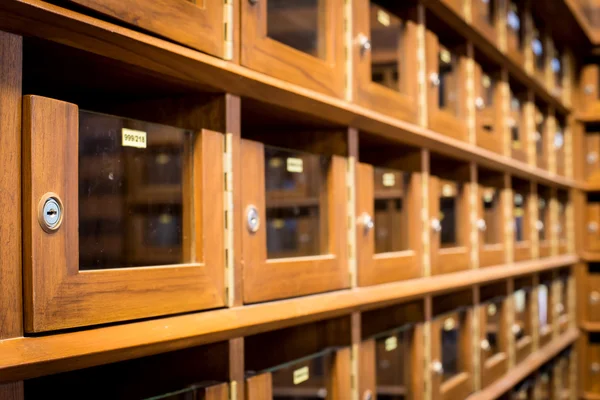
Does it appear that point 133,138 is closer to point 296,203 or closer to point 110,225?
point 110,225

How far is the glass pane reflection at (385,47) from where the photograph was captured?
1.54 metres

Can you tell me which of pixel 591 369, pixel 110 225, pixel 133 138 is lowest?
pixel 591 369

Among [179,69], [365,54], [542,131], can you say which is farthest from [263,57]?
[542,131]

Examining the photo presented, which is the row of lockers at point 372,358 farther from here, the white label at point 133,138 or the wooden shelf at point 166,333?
the white label at point 133,138

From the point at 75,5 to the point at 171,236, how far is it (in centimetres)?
37

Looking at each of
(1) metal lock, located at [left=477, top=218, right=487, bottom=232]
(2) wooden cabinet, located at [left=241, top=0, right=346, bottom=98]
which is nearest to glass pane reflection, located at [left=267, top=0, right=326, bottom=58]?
(2) wooden cabinet, located at [left=241, top=0, right=346, bottom=98]

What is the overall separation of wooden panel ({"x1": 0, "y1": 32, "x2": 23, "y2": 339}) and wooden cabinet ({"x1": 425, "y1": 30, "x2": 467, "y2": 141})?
116cm

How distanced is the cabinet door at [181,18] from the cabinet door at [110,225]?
4.5 inches

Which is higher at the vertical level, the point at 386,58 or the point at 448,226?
the point at 386,58

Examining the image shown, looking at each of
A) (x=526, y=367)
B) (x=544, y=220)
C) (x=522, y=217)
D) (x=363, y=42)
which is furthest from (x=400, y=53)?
(x=544, y=220)

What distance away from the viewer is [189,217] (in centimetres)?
101

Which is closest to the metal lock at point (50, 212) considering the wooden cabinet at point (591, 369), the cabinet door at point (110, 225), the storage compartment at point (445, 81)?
the cabinet door at point (110, 225)

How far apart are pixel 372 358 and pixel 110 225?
2.33 feet

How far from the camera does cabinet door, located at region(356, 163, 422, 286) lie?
144 cm
